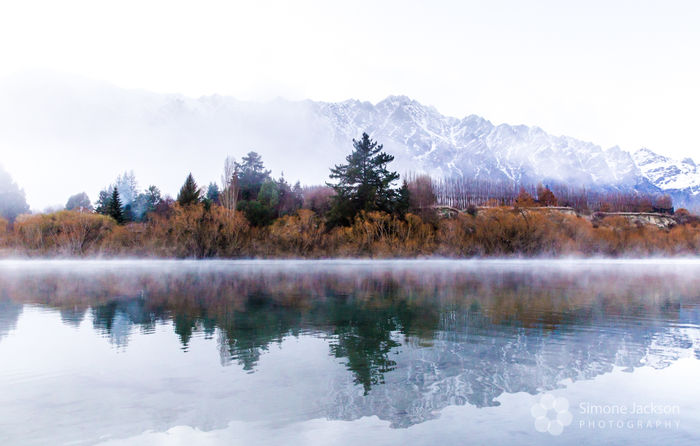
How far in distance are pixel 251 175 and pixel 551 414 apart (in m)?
67.5

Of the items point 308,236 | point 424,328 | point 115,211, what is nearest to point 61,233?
point 115,211

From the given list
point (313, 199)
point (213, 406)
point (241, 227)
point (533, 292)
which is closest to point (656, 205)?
point (313, 199)

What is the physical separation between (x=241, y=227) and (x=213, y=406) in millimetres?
45666

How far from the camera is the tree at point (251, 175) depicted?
220ft

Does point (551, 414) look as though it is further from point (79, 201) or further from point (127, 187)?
point (127, 187)

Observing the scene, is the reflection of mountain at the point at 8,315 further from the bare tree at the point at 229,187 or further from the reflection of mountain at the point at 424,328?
the bare tree at the point at 229,187

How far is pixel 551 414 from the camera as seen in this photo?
653 cm

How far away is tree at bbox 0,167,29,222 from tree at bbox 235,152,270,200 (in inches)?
1502

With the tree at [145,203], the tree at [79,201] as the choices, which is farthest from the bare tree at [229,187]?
the tree at [79,201]

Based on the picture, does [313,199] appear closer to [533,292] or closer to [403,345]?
[533,292]

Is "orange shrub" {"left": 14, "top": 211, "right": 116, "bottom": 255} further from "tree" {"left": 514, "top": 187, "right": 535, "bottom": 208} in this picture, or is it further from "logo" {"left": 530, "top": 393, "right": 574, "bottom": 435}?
"logo" {"left": 530, "top": 393, "right": 574, "bottom": 435}

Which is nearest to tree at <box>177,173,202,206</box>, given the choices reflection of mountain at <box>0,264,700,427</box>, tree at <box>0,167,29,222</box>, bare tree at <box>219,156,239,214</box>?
bare tree at <box>219,156,239,214</box>

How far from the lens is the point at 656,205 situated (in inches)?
3826

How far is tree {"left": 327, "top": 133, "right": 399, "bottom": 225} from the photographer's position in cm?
5481
